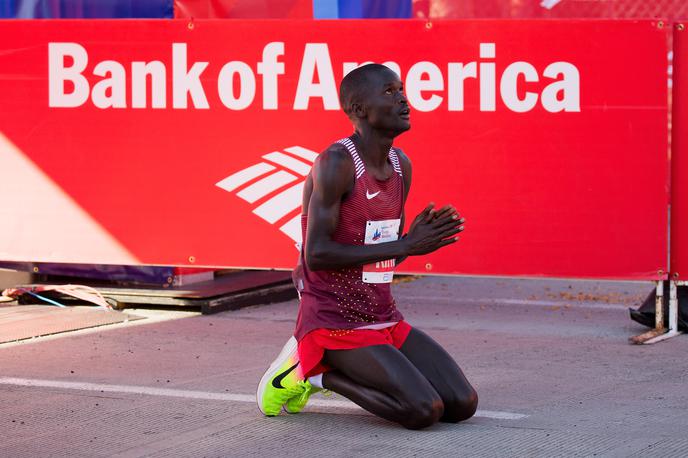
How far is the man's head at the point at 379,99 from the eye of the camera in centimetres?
556

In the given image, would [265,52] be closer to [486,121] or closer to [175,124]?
[175,124]

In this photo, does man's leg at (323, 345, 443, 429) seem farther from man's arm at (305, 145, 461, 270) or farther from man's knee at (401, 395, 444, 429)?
man's arm at (305, 145, 461, 270)

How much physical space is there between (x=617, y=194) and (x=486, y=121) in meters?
0.95

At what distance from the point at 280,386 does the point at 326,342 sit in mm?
300

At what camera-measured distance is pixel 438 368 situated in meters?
5.58

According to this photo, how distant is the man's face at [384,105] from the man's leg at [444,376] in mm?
961

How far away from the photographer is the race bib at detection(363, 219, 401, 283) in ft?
18.3

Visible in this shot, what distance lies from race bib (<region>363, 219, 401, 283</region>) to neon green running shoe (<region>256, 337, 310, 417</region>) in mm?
480

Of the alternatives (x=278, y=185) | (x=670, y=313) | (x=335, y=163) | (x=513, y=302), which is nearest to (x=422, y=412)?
(x=335, y=163)

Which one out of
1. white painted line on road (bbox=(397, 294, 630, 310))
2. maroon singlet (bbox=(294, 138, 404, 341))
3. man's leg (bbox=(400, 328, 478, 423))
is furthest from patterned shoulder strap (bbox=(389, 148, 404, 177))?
white painted line on road (bbox=(397, 294, 630, 310))

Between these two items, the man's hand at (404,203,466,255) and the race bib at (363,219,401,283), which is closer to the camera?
the man's hand at (404,203,466,255)

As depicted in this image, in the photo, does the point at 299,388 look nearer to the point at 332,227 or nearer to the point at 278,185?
the point at 332,227

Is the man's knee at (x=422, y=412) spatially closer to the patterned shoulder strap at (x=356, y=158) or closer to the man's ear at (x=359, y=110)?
the patterned shoulder strap at (x=356, y=158)

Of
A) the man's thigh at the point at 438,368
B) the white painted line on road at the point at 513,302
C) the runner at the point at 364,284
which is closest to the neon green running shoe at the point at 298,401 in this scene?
the runner at the point at 364,284
